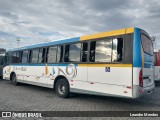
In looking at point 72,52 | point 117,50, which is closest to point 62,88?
point 72,52

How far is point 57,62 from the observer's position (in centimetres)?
953

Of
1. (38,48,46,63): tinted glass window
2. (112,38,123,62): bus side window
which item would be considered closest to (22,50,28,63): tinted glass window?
(38,48,46,63): tinted glass window

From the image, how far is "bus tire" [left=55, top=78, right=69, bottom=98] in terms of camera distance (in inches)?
349

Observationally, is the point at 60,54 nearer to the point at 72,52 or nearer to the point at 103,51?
the point at 72,52

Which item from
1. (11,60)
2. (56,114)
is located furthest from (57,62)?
(11,60)

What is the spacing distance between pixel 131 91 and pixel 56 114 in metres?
2.77

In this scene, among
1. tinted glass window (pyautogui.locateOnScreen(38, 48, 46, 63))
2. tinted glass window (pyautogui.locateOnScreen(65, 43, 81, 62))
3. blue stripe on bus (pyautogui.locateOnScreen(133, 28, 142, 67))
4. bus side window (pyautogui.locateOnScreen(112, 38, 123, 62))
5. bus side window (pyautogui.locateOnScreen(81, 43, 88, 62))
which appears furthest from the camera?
tinted glass window (pyautogui.locateOnScreen(38, 48, 46, 63))

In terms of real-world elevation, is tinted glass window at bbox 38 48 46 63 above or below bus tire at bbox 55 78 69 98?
above

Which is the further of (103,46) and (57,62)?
(57,62)

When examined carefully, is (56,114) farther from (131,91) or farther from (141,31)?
(141,31)

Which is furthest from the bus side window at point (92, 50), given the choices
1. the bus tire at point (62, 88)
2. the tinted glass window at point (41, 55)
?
the tinted glass window at point (41, 55)

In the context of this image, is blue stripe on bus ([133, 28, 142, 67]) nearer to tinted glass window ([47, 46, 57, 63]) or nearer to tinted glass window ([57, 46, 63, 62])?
tinted glass window ([57, 46, 63, 62])

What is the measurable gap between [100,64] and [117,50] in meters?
0.96

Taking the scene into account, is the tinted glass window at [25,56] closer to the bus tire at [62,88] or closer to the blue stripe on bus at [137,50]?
the bus tire at [62,88]
